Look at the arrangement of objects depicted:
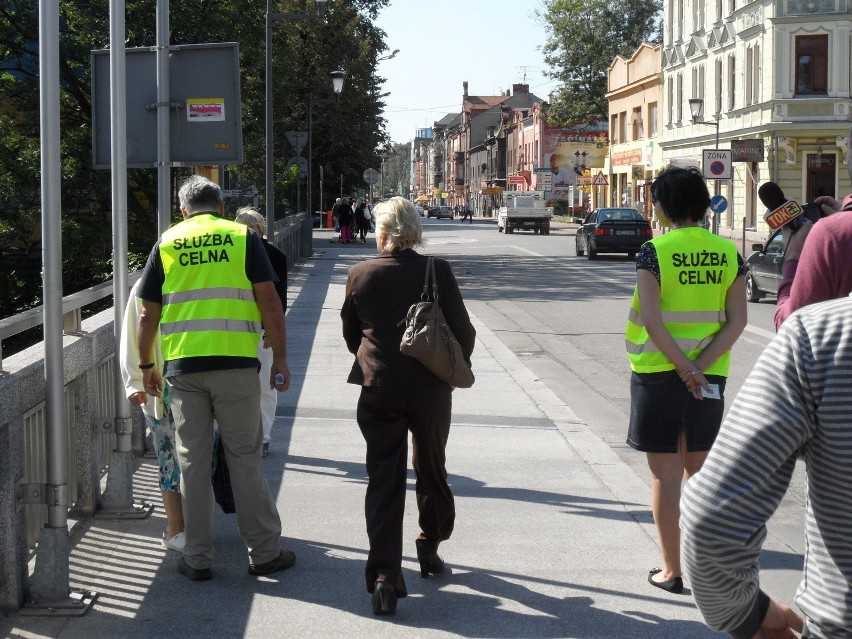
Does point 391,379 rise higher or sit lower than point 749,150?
lower

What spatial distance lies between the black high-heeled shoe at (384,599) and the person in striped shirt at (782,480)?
9.64 ft

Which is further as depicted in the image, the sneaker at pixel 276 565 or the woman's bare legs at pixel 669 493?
the sneaker at pixel 276 565

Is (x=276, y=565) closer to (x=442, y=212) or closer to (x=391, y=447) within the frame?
(x=391, y=447)

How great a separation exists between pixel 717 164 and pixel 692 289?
27124 mm

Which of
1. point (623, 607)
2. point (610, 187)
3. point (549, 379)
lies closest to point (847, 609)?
point (623, 607)

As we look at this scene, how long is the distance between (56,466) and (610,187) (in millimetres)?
71021

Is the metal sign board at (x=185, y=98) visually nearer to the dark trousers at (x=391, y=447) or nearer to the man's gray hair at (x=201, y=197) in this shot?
the man's gray hair at (x=201, y=197)

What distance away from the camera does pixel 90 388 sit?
21.2 ft

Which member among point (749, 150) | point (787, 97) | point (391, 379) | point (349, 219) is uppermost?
point (787, 97)

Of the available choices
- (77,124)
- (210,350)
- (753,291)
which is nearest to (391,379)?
(210,350)

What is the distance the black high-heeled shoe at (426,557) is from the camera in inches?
210

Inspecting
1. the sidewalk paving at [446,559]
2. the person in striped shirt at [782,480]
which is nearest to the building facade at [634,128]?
the sidewalk paving at [446,559]

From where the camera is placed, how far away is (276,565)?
17.8 ft

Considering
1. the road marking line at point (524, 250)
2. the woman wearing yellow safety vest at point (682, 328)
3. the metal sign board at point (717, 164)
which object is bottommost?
the road marking line at point (524, 250)
